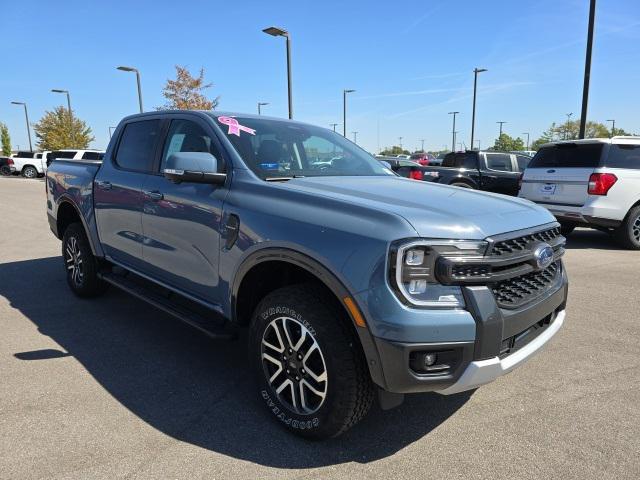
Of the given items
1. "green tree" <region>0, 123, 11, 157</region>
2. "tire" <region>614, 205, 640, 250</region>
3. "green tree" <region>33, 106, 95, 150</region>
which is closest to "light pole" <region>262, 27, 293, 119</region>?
"tire" <region>614, 205, 640, 250</region>

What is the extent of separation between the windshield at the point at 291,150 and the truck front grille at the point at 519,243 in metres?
1.43

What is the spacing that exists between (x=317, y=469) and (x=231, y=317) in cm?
108

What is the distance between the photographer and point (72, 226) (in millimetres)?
5340

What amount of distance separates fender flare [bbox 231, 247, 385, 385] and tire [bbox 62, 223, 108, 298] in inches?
110

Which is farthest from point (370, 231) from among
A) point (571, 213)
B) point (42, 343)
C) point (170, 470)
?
point (571, 213)

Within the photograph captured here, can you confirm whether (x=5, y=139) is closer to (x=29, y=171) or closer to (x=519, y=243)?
(x=29, y=171)

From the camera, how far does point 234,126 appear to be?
11.7ft

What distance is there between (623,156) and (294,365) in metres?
7.85

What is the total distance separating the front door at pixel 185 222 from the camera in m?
3.22

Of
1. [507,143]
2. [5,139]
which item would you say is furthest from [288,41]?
[507,143]

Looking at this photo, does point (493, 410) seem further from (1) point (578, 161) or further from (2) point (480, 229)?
(1) point (578, 161)

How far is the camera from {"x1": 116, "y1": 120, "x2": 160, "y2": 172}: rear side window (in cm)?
419

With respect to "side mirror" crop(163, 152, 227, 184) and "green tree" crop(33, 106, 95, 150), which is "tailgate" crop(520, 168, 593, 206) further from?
"green tree" crop(33, 106, 95, 150)

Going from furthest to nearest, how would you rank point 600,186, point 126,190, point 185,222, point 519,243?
point 600,186
point 126,190
point 185,222
point 519,243
